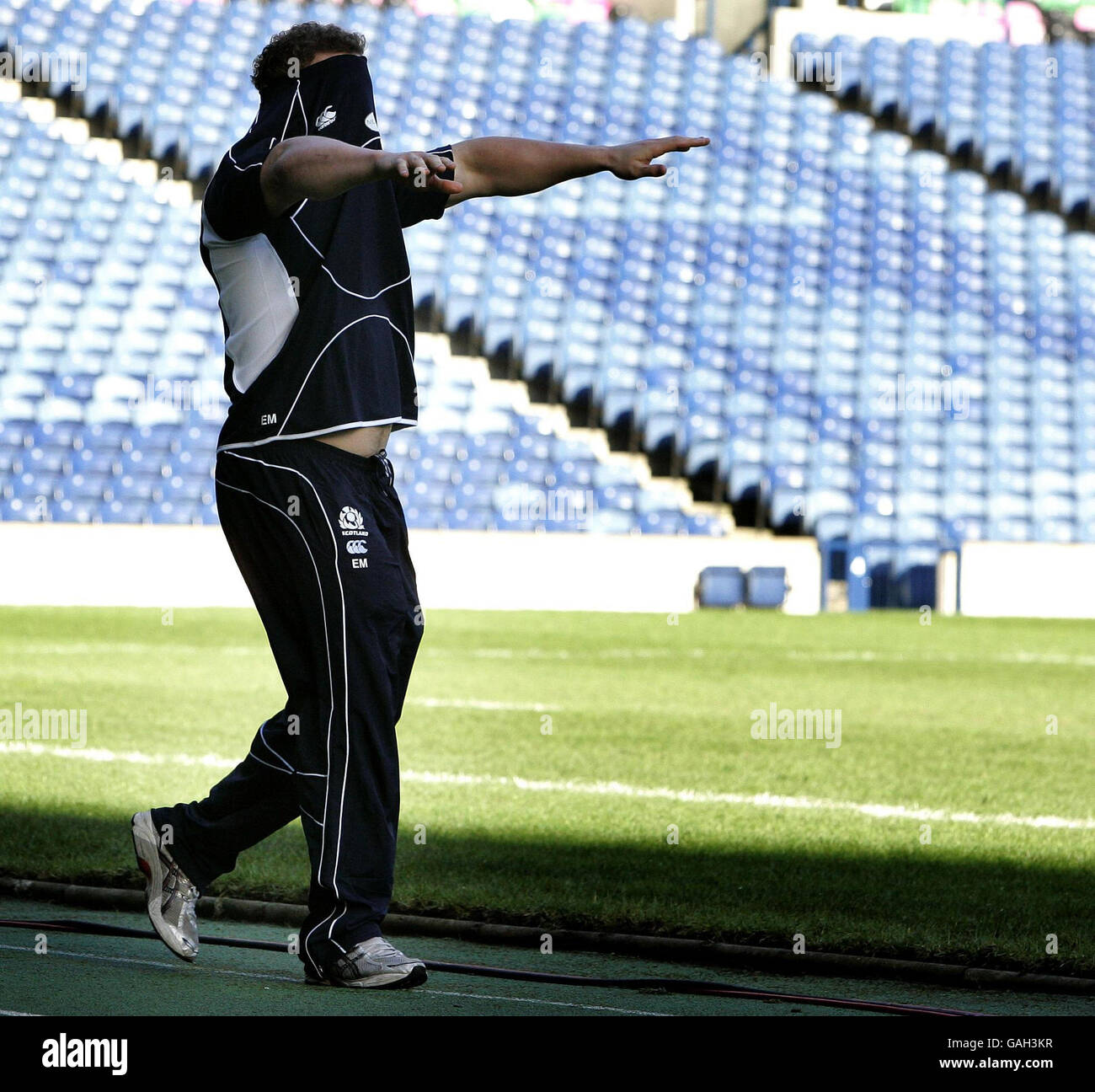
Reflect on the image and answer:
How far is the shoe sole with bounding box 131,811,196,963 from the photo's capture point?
4.16 metres

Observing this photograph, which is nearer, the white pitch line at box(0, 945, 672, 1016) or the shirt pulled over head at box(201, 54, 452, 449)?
the white pitch line at box(0, 945, 672, 1016)

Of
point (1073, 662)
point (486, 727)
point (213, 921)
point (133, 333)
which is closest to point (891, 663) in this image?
point (1073, 662)

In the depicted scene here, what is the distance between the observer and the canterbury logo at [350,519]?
389cm

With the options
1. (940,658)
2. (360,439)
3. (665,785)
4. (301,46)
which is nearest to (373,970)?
(360,439)

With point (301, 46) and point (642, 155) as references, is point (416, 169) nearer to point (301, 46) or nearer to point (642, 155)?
point (642, 155)

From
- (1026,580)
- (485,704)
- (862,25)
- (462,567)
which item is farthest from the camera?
(862,25)

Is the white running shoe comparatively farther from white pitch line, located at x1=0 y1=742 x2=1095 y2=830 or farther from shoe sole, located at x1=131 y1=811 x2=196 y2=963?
white pitch line, located at x1=0 y1=742 x2=1095 y2=830

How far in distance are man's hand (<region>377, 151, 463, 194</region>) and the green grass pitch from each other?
225 cm

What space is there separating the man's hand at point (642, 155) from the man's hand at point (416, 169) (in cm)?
49

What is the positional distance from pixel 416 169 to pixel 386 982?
184cm

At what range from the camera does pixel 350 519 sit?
391 cm

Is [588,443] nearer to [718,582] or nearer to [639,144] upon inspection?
[718,582]

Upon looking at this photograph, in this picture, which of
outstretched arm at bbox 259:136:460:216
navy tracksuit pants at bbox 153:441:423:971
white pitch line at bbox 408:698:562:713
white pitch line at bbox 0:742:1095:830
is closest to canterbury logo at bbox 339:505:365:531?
navy tracksuit pants at bbox 153:441:423:971

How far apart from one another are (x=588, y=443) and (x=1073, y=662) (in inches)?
406
